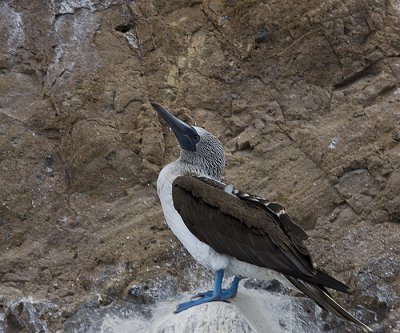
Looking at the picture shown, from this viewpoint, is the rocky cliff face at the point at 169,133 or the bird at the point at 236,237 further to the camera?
the rocky cliff face at the point at 169,133

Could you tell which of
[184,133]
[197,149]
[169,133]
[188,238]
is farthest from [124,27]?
[188,238]

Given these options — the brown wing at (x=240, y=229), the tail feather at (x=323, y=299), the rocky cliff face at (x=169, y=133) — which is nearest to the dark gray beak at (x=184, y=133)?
the brown wing at (x=240, y=229)

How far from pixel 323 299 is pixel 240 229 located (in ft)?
2.43

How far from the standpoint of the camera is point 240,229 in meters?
6.89

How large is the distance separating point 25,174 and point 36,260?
2.50ft

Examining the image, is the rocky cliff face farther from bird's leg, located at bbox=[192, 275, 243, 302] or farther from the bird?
the bird

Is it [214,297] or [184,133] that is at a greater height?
[184,133]

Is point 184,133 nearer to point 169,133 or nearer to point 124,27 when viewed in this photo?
point 169,133

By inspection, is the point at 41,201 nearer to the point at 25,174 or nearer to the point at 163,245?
the point at 25,174

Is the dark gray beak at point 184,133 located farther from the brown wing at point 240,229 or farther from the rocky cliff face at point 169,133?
the rocky cliff face at point 169,133

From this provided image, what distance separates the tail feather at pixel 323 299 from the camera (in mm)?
6523

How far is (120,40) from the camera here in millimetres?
8898

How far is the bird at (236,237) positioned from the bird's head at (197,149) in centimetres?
32

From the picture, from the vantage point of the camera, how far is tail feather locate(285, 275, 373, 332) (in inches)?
257
